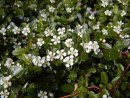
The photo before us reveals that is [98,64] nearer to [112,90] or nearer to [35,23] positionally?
[112,90]

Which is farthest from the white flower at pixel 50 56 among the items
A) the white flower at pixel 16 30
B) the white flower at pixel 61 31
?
the white flower at pixel 16 30

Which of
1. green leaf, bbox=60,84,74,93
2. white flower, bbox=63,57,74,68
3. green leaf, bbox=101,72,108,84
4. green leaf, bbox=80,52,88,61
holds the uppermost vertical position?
green leaf, bbox=80,52,88,61

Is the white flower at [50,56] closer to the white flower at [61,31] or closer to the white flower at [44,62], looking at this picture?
the white flower at [44,62]

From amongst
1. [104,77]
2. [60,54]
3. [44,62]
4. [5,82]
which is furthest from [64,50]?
[5,82]

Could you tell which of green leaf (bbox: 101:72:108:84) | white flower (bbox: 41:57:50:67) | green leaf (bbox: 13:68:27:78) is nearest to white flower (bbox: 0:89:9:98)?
green leaf (bbox: 13:68:27:78)

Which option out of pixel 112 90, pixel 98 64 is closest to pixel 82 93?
pixel 112 90

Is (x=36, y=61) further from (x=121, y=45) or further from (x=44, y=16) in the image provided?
(x=44, y=16)

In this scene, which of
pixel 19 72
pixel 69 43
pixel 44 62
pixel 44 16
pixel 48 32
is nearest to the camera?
pixel 19 72

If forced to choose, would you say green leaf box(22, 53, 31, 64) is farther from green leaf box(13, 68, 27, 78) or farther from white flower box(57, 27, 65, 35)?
white flower box(57, 27, 65, 35)
